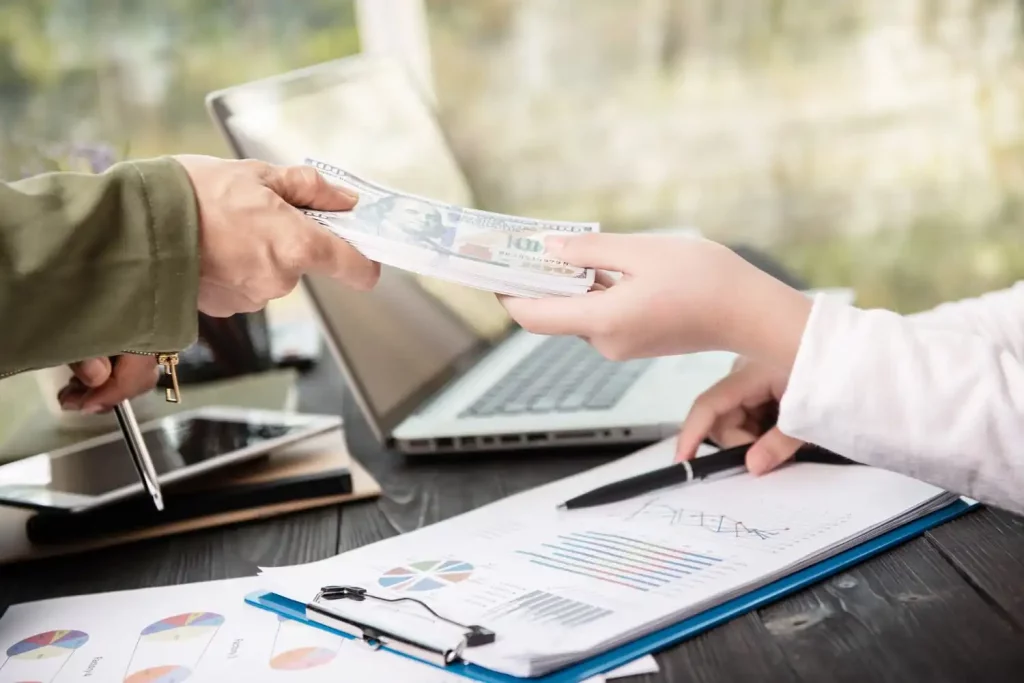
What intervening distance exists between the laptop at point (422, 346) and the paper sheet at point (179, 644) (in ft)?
1.01

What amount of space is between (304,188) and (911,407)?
41cm

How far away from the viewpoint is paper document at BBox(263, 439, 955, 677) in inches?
22.5

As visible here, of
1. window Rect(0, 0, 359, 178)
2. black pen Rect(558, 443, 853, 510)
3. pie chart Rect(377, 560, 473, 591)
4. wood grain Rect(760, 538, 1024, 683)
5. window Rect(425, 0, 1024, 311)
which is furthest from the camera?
window Rect(425, 0, 1024, 311)

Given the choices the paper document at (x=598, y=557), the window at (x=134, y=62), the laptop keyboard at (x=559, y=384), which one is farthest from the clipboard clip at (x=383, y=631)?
the window at (x=134, y=62)

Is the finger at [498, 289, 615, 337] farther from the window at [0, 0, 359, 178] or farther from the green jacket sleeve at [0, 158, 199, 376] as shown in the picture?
the window at [0, 0, 359, 178]

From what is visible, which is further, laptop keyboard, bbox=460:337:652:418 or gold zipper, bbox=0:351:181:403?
laptop keyboard, bbox=460:337:652:418

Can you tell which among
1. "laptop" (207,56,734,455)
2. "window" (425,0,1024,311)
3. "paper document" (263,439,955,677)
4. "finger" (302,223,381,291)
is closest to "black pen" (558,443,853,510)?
"paper document" (263,439,955,677)

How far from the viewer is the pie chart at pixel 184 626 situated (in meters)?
0.63

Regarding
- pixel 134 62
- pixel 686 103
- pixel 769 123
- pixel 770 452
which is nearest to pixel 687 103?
pixel 686 103

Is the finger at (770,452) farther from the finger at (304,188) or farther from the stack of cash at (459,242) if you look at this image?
the finger at (304,188)

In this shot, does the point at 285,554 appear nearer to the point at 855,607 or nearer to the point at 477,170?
the point at 855,607

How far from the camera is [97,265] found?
623mm

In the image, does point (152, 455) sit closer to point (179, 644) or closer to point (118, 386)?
point (118, 386)

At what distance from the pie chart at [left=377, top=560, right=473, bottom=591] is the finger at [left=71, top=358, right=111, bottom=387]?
11.3 inches
